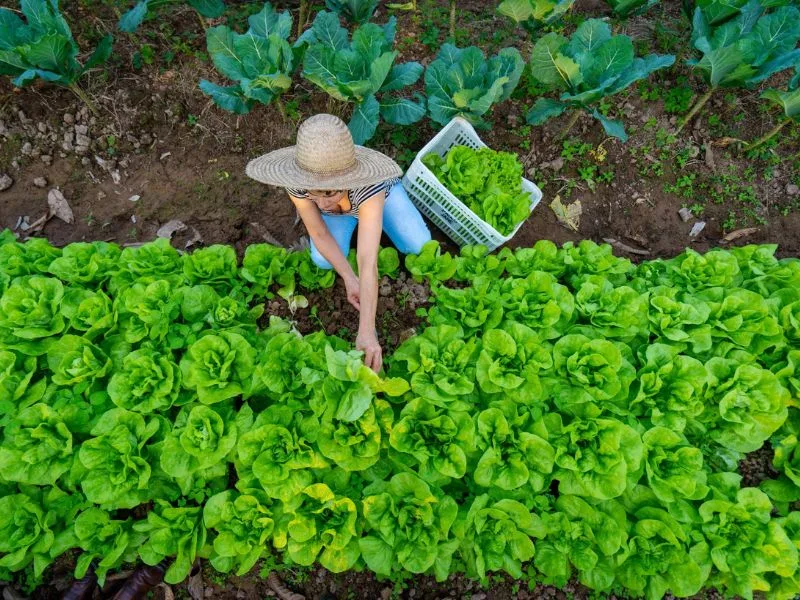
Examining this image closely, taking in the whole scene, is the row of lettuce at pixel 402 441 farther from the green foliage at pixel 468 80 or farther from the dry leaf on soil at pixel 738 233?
the green foliage at pixel 468 80

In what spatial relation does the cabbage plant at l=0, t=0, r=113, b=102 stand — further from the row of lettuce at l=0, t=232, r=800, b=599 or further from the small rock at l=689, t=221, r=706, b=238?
the small rock at l=689, t=221, r=706, b=238

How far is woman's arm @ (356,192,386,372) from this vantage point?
8.78 ft

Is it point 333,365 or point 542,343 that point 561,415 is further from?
point 333,365

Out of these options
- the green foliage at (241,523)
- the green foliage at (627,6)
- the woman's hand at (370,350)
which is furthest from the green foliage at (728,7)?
the green foliage at (241,523)

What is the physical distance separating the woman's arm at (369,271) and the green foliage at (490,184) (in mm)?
689

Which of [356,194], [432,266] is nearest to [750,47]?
[432,266]

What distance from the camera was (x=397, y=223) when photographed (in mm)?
3348

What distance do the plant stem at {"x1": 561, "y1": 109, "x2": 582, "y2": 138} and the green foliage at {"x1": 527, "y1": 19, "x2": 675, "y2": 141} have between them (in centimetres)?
24

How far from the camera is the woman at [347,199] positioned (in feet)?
7.64

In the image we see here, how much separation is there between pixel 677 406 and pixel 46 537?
3.23 meters

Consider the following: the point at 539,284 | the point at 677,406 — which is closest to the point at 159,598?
the point at 539,284

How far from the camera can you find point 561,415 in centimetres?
258

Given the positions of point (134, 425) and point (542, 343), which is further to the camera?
point (542, 343)

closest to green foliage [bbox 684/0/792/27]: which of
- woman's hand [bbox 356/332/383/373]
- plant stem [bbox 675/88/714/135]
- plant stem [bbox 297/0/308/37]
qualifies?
plant stem [bbox 675/88/714/135]
